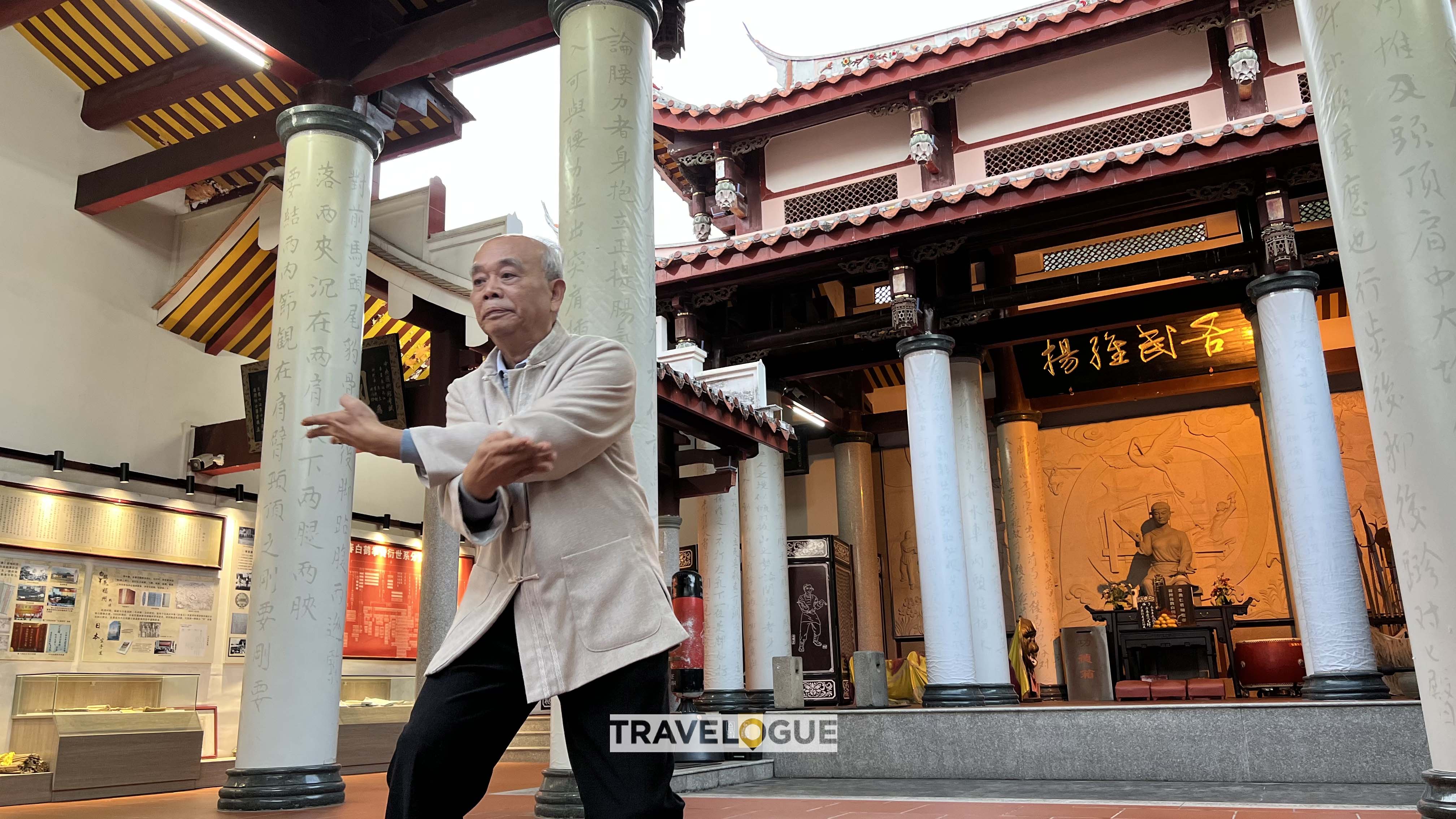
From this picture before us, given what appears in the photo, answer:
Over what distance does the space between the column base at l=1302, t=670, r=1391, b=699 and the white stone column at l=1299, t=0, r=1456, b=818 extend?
18.7 ft

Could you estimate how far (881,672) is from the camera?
9.84 meters

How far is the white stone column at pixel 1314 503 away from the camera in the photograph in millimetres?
7820

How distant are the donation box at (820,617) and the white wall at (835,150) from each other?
15.4 ft

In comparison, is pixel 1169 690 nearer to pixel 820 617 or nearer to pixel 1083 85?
pixel 820 617

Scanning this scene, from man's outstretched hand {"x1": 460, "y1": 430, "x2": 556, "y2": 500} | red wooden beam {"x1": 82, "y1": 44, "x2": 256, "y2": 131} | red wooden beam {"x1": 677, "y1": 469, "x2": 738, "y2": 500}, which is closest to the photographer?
man's outstretched hand {"x1": 460, "y1": 430, "x2": 556, "y2": 500}

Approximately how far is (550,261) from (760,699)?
8971 mm

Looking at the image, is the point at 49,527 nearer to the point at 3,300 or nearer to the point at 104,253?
the point at 3,300

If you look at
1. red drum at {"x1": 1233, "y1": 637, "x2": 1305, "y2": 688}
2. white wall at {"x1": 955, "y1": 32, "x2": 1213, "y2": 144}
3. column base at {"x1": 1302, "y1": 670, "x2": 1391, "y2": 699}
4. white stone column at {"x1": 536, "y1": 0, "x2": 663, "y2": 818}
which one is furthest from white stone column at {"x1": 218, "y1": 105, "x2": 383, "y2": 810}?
red drum at {"x1": 1233, "y1": 637, "x2": 1305, "y2": 688}

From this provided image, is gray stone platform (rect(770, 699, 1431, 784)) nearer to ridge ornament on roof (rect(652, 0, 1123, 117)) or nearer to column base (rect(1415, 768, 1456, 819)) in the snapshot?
column base (rect(1415, 768, 1456, 819))

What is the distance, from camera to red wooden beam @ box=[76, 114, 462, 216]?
736 centimetres

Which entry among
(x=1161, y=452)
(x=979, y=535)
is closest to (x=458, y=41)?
(x=979, y=535)

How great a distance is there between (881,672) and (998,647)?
1173 millimetres

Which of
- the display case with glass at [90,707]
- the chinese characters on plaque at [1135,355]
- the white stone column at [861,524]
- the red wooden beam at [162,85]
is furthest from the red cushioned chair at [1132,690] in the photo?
the red wooden beam at [162,85]

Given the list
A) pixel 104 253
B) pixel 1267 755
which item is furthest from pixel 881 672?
pixel 104 253
